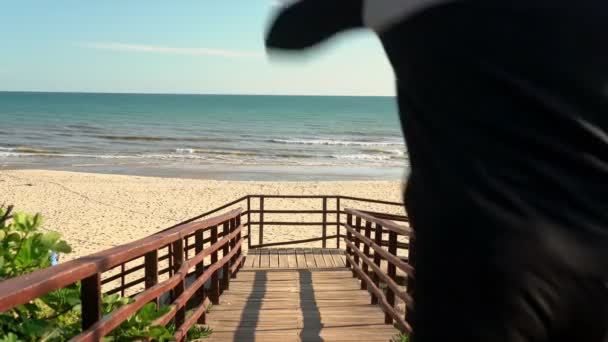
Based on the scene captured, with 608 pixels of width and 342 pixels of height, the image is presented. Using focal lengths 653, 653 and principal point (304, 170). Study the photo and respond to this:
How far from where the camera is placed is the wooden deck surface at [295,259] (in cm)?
910

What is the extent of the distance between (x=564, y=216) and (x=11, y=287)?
1455mm

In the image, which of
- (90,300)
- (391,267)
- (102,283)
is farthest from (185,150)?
(90,300)

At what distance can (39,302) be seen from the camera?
2.56 meters

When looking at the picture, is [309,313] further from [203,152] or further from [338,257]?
[203,152]

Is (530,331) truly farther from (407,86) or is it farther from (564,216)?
(407,86)

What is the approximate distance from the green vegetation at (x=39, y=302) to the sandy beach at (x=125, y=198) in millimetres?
9049

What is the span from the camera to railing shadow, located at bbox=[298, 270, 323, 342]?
4.81 m

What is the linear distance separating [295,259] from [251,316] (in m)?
4.20

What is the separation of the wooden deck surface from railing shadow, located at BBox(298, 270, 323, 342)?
1342 mm

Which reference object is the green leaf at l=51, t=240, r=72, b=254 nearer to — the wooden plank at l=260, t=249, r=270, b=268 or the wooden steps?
the wooden steps

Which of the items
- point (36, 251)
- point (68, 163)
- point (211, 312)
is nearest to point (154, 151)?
point (68, 163)

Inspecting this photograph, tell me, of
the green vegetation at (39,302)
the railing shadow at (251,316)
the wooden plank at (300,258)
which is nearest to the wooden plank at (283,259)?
the wooden plank at (300,258)

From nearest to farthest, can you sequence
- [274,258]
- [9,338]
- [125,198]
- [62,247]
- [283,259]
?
[9,338] < [62,247] < [283,259] < [274,258] < [125,198]

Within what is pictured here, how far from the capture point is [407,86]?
73 centimetres
